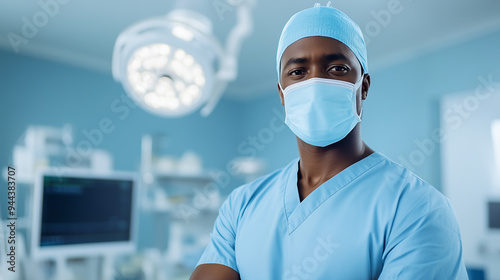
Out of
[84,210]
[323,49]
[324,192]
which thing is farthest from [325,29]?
[84,210]

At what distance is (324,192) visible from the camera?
2.35 feet

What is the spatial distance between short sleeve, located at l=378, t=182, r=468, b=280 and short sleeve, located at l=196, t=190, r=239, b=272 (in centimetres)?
30

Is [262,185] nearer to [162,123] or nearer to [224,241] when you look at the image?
[224,241]

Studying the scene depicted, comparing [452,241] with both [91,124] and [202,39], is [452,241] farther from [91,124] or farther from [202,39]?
[91,124]

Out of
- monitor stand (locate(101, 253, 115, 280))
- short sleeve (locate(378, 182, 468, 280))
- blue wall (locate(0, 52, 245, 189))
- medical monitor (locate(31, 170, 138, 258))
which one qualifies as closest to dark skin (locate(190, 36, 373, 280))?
short sleeve (locate(378, 182, 468, 280))

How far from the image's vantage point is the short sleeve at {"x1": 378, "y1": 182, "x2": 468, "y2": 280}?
53 centimetres

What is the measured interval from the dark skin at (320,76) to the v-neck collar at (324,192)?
0.02 metres

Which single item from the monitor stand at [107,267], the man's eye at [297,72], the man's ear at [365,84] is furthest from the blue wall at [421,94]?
the man's eye at [297,72]

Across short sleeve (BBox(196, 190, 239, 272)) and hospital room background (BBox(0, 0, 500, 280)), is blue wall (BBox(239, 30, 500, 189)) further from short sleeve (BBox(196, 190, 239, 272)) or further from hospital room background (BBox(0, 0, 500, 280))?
short sleeve (BBox(196, 190, 239, 272))

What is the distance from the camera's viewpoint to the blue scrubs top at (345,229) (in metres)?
0.55

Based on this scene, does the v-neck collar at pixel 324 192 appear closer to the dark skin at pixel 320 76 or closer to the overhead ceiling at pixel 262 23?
the dark skin at pixel 320 76

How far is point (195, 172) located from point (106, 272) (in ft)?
3.34

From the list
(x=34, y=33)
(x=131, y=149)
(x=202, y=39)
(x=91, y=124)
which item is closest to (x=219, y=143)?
(x=131, y=149)

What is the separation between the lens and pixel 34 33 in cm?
275
